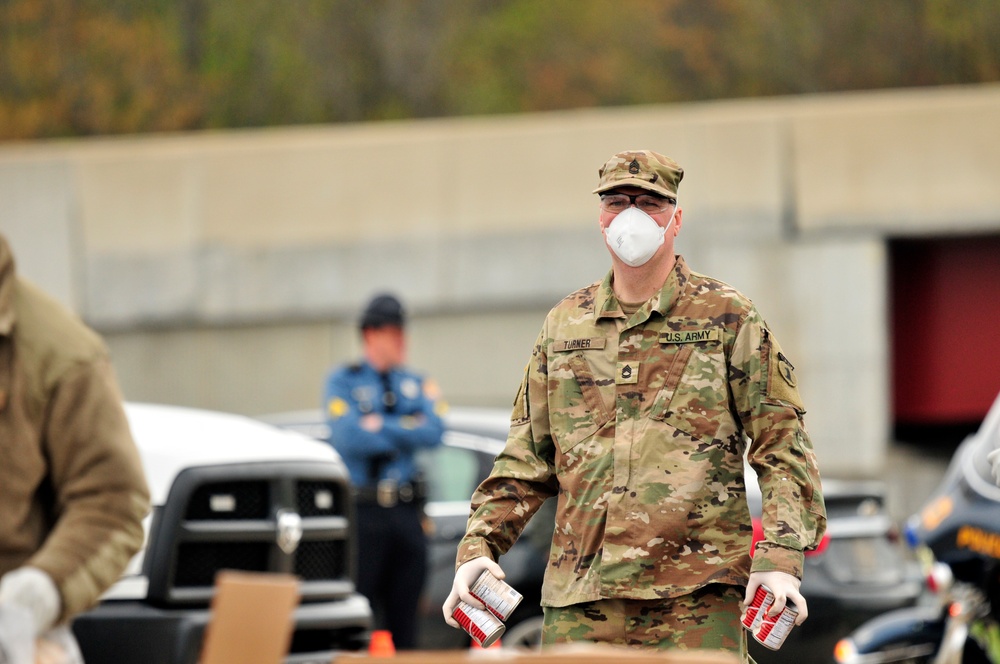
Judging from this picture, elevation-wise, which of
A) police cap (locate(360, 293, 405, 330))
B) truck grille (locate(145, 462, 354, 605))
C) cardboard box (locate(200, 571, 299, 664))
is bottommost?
truck grille (locate(145, 462, 354, 605))

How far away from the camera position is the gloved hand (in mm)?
4133

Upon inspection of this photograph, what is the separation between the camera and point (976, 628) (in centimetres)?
662

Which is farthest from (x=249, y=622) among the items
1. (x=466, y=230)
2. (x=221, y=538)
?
(x=466, y=230)

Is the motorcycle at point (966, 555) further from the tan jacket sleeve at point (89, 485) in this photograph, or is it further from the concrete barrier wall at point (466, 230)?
the concrete barrier wall at point (466, 230)

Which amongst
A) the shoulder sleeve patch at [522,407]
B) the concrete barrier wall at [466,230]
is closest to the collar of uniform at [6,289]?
the shoulder sleeve patch at [522,407]

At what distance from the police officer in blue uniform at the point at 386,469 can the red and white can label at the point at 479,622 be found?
3886 millimetres

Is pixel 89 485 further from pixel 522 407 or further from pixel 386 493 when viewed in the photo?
pixel 386 493

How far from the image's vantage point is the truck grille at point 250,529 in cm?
574

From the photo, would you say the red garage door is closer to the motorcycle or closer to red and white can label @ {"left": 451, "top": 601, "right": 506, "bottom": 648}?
the motorcycle

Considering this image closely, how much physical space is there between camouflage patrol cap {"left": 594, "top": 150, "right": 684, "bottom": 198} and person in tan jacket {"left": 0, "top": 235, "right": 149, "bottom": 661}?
1562mm

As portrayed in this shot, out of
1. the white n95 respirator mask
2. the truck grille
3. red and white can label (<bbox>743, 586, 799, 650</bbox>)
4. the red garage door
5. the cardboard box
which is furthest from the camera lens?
the red garage door

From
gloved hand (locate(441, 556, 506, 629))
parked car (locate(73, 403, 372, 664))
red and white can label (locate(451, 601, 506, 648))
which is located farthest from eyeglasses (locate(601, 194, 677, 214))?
parked car (locate(73, 403, 372, 664))

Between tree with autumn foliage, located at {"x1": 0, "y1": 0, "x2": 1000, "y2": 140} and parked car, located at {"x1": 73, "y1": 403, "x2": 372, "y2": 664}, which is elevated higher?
tree with autumn foliage, located at {"x1": 0, "y1": 0, "x2": 1000, "y2": 140}

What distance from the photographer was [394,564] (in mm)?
8062
